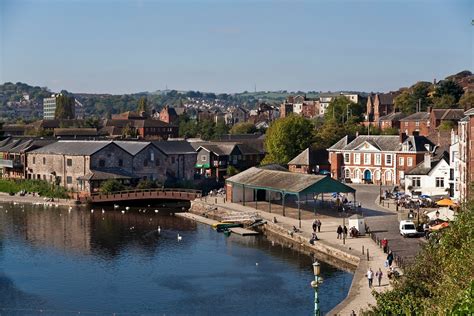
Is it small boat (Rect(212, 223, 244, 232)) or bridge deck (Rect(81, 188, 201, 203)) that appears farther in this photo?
bridge deck (Rect(81, 188, 201, 203))

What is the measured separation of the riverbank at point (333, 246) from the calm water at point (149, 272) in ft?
3.06

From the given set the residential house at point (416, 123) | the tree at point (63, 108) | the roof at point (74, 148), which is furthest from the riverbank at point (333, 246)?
the tree at point (63, 108)

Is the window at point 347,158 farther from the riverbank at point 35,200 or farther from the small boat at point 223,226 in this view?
the riverbank at point 35,200

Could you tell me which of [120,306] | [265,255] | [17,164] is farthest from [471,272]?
[17,164]

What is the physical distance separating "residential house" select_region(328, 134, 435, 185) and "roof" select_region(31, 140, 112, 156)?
21910mm

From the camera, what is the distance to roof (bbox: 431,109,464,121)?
262 ft

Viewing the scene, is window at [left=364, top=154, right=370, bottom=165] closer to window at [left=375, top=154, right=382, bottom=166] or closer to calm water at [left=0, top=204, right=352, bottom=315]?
window at [left=375, top=154, right=382, bottom=166]

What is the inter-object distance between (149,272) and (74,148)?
117 feet

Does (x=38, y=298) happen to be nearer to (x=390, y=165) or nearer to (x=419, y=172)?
(x=419, y=172)

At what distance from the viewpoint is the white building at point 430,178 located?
56.8 meters

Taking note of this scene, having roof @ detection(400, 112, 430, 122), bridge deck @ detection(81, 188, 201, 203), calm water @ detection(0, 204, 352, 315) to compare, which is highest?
roof @ detection(400, 112, 430, 122)

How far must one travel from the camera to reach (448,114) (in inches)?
3184

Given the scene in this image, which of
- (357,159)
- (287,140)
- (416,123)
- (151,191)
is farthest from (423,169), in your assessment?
(416,123)

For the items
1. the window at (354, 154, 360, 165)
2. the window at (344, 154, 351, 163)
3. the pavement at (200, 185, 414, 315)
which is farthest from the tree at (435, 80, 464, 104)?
the pavement at (200, 185, 414, 315)
